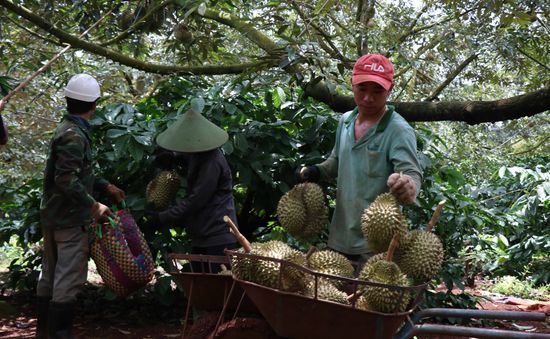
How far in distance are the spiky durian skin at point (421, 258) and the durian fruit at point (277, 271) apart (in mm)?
400

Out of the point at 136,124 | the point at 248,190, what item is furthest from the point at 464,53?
the point at 136,124

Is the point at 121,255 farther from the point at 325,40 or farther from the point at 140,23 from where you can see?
the point at 325,40

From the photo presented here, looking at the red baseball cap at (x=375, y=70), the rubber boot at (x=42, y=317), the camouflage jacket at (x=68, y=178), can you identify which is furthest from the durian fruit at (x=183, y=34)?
the red baseball cap at (x=375, y=70)

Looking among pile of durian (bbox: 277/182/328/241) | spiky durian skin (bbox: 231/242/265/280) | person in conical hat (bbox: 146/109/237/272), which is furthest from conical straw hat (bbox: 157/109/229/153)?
spiky durian skin (bbox: 231/242/265/280)

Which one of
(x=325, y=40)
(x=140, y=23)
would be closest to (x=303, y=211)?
(x=140, y=23)

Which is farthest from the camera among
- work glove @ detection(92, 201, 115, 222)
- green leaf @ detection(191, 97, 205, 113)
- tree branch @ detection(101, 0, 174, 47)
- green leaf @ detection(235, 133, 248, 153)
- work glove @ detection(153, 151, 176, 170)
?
tree branch @ detection(101, 0, 174, 47)

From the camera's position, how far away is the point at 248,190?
5074 millimetres

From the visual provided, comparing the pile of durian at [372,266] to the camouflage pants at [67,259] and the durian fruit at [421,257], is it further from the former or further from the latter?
the camouflage pants at [67,259]

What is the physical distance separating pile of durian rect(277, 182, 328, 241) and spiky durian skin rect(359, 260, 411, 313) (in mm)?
738

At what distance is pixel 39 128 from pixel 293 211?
17.2ft

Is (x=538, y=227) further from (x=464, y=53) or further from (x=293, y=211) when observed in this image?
(x=293, y=211)

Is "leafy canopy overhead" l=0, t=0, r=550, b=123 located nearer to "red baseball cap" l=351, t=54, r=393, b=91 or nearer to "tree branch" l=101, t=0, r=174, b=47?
"tree branch" l=101, t=0, r=174, b=47

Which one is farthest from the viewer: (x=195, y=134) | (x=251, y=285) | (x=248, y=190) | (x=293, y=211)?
(x=248, y=190)

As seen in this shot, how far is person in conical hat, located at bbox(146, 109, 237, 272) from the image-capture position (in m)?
3.90
